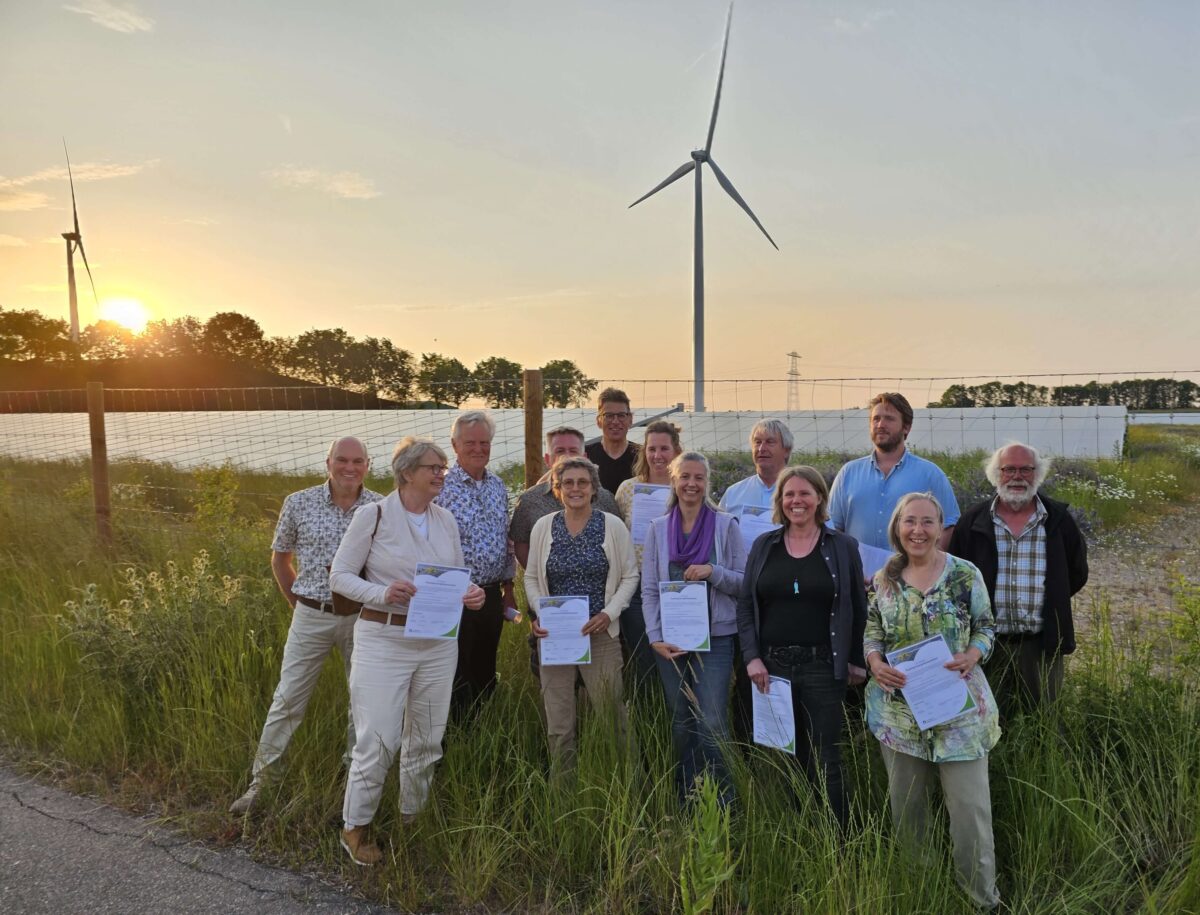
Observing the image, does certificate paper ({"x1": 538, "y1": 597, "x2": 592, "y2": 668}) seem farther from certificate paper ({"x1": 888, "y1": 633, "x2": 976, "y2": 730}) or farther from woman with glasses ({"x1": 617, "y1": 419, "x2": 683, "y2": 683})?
certificate paper ({"x1": 888, "y1": 633, "x2": 976, "y2": 730})

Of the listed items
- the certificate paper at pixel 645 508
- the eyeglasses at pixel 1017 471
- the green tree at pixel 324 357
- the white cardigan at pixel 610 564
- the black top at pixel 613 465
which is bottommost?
the white cardigan at pixel 610 564

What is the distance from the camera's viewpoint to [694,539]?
4023mm

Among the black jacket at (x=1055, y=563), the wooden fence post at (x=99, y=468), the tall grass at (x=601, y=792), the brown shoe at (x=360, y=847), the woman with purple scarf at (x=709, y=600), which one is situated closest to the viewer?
the tall grass at (x=601, y=792)

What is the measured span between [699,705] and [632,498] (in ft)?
3.79

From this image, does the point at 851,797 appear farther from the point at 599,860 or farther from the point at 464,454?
the point at 464,454

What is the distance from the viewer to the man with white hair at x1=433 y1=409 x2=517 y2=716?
436 centimetres

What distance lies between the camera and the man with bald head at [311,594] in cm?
→ 416

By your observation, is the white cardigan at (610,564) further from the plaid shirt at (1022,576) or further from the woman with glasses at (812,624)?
the plaid shirt at (1022,576)

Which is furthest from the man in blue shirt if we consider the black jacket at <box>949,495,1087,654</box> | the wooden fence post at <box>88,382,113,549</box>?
the wooden fence post at <box>88,382,113,549</box>

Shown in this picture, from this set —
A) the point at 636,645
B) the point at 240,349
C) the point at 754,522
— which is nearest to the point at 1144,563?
the point at 754,522

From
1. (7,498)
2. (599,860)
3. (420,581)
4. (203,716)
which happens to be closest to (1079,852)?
(599,860)

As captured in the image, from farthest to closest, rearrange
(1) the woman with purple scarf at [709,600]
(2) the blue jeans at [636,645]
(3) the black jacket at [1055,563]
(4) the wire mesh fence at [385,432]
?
1. (4) the wire mesh fence at [385,432]
2. (2) the blue jeans at [636,645]
3. (1) the woman with purple scarf at [709,600]
4. (3) the black jacket at [1055,563]

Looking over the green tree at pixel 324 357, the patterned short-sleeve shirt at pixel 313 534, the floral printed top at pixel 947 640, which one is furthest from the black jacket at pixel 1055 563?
the green tree at pixel 324 357

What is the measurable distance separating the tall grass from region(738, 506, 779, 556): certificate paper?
1018 mm
